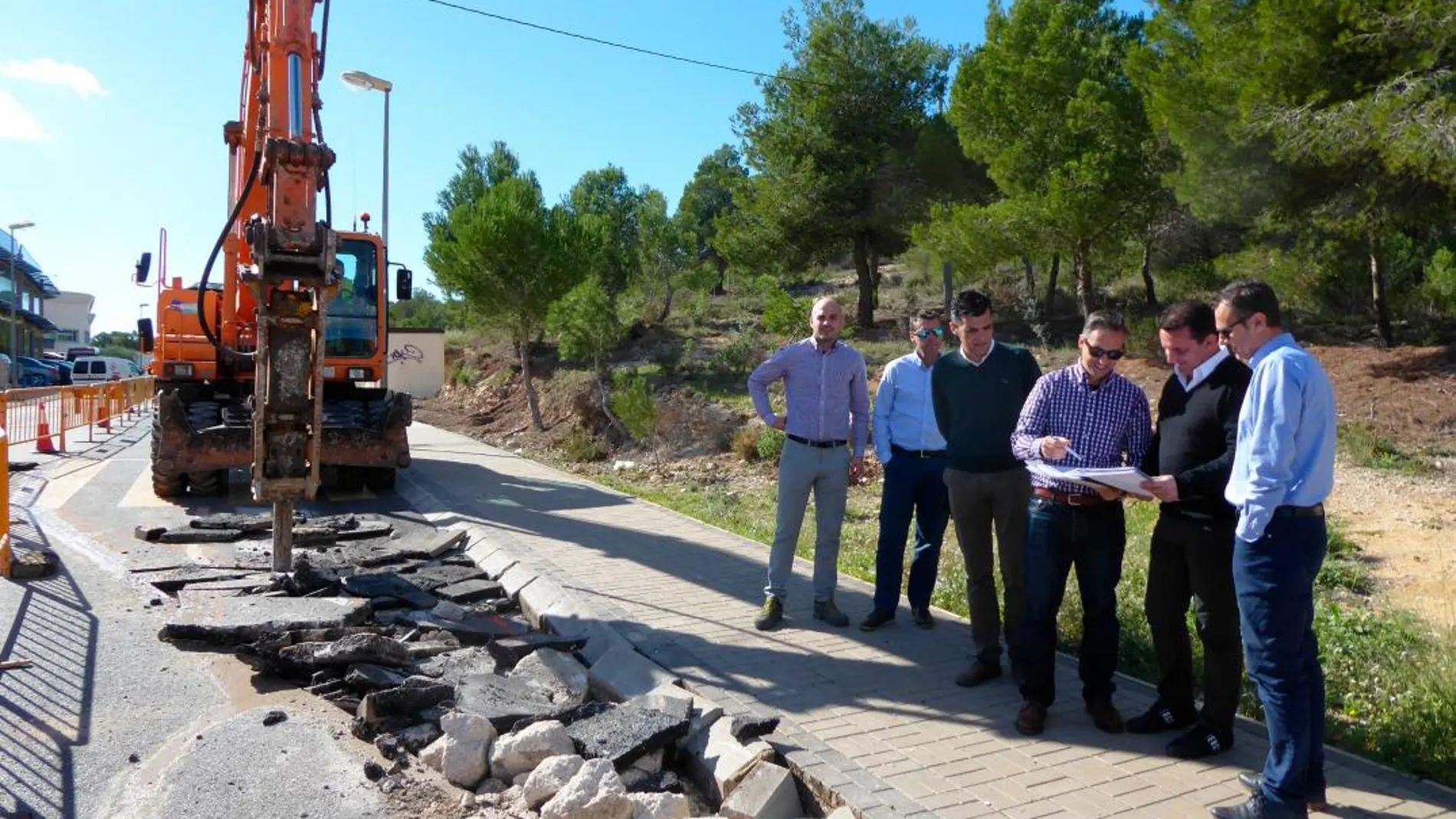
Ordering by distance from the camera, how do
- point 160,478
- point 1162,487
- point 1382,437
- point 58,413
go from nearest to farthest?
point 1162,487, point 160,478, point 1382,437, point 58,413

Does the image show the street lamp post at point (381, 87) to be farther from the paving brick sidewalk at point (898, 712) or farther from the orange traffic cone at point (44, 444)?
the paving brick sidewalk at point (898, 712)

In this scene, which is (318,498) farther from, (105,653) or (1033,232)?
(1033,232)

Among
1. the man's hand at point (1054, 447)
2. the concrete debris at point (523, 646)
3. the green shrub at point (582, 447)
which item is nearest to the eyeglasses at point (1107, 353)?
the man's hand at point (1054, 447)

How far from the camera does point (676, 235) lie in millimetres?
36344

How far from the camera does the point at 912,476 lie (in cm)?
641

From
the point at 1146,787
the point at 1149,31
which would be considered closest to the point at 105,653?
the point at 1146,787

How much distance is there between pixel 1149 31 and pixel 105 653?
60.2ft

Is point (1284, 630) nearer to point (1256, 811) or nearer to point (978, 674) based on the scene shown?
point (1256, 811)

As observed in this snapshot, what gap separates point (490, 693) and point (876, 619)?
2378mm

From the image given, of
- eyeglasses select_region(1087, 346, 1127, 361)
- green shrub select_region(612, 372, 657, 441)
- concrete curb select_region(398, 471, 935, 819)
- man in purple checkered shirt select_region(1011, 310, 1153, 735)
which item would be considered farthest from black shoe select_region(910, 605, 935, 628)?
green shrub select_region(612, 372, 657, 441)

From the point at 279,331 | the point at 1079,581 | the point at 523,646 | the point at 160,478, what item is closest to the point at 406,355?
the point at 160,478

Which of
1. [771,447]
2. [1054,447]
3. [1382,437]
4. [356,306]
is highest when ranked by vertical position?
[356,306]

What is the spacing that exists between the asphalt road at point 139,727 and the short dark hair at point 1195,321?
12.5 ft

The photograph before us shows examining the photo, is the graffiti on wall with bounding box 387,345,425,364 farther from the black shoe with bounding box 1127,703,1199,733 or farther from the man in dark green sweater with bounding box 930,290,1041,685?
the black shoe with bounding box 1127,703,1199,733
